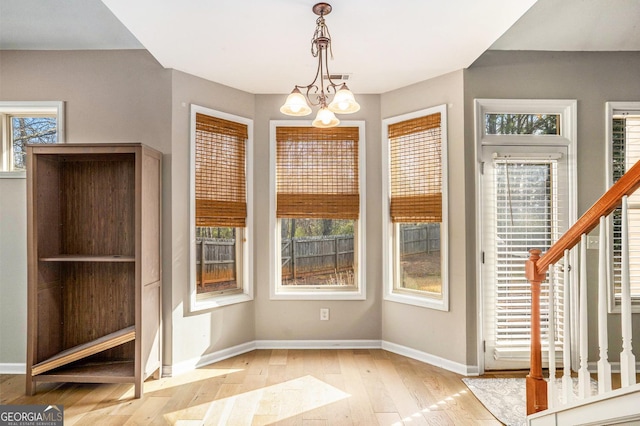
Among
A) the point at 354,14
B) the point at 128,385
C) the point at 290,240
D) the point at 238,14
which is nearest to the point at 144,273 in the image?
the point at 128,385

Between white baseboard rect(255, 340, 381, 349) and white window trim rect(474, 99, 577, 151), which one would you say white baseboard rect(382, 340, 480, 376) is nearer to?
white baseboard rect(255, 340, 381, 349)

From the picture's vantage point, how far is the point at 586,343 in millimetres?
1708

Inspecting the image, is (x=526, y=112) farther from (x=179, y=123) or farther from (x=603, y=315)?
(x=179, y=123)

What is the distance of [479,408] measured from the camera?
2.66 m

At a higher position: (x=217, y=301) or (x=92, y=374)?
(x=217, y=301)

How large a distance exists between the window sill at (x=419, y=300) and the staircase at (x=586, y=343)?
3.90 feet

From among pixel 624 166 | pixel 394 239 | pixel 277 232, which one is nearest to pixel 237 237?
pixel 277 232

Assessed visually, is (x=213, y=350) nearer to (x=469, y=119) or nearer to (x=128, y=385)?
(x=128, y=385)

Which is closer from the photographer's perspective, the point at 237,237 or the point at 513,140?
the point at 513,140

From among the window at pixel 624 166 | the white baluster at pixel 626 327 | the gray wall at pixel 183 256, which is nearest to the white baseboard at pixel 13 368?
the gray wall at pixel 183 256

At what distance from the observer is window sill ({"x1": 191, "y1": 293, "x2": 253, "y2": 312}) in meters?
3.40
